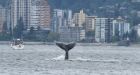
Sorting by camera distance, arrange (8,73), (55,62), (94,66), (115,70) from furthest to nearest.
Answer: (55,62) < (94,66) < (115,70) < (8,73)

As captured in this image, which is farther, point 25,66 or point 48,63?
point 48,63

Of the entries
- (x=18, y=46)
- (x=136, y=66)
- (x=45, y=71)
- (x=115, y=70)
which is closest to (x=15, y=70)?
(x=45, y=71)

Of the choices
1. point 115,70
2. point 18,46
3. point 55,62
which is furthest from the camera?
point 18,46

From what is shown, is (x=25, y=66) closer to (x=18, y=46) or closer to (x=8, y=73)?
(x=8, y=73)

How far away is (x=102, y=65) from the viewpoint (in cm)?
9950

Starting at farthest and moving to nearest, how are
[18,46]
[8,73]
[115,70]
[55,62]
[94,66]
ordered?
1. [18,46]
2. [55,62]
3. [94,66]
4. [115,70]
5. [8,73]

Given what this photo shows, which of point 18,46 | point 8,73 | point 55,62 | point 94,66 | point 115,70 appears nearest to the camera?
point 8,73

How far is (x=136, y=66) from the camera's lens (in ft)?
322

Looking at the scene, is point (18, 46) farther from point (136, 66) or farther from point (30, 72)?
point (30, 72)

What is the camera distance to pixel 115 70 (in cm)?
9050

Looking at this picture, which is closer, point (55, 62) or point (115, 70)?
point (115, 70)

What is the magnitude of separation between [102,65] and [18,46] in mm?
78158

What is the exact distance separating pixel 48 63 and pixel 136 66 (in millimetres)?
8726

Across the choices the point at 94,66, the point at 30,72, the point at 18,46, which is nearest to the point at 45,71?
the point at 30,72
